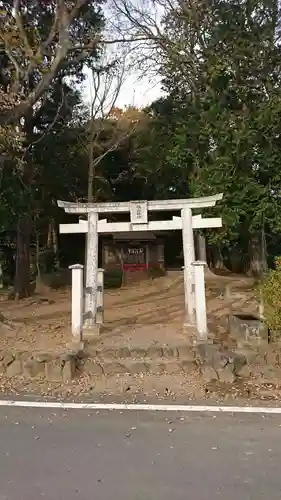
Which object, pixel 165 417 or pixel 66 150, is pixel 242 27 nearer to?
pixel 66 150

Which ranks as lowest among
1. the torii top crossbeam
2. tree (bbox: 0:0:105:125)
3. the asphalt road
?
the asphalt road

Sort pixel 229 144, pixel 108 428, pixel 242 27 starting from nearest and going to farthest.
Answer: pixel 108 428, pixel 229 144, pixel 242 27

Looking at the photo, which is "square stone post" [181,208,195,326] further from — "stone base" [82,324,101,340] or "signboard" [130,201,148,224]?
"stone base" [82,324,101,340]

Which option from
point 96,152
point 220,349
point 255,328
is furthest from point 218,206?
point 96,152

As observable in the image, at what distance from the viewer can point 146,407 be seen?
→ 5.19m

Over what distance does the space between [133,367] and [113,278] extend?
15649 millimetres

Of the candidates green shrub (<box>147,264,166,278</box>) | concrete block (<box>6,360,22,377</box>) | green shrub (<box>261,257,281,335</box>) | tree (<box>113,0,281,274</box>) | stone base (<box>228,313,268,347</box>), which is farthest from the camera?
green shrub (<box>147,264,166,278</box>)

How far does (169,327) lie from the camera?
9.42 metres

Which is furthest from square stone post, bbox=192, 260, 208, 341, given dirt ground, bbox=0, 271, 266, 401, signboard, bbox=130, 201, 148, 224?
signboard, bbox=130, 201, 148, 224

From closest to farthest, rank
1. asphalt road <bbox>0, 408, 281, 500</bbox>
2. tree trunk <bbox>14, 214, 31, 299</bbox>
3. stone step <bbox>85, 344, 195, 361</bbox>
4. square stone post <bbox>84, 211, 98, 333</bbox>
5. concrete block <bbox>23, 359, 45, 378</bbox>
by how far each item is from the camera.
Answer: asphalt road <bbox>0, 408, 281, 500</bbox> → concrete block <bbox>23, 359, 45, 378</bbox> → stone step <bbox>85, 344, 195, 361</bbox> → square stone post <bbox>84, 211, 98, 333</bbox> → tree trunk <bbox>14, 214, 31, 299</bbox>

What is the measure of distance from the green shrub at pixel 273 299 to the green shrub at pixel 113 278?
1424 centimetres

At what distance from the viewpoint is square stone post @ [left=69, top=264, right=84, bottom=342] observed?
773cm

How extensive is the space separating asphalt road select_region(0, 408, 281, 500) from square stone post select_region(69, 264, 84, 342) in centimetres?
267

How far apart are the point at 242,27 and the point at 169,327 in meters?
8.53
